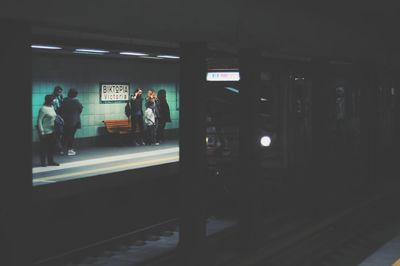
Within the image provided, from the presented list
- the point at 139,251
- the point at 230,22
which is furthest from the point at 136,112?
the point at 230,22

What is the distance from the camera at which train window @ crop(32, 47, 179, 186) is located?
15766mm

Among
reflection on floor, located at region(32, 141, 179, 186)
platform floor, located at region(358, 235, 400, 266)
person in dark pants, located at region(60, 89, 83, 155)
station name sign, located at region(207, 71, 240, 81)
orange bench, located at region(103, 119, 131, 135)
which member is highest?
station name sign, located at region(207, 71, 240, 81)

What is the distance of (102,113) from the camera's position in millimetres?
20500

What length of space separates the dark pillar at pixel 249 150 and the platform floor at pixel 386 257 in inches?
52.0

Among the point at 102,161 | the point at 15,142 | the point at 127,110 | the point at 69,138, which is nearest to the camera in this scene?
the point at 15,142

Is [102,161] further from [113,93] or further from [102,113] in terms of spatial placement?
[113,93]

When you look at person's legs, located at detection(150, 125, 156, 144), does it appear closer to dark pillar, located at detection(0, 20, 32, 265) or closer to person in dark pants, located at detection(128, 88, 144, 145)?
person in dark pants, located at detection(128, 88, 144, 145)

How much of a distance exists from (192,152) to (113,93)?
14150mm

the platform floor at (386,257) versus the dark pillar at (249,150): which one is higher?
the dark pillar at (249,150)

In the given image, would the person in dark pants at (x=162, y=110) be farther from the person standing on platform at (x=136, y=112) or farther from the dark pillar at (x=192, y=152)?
the dark pillar at (x=192, y=152)

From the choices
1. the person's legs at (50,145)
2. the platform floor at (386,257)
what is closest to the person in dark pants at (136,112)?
the person's legs at (50,145)

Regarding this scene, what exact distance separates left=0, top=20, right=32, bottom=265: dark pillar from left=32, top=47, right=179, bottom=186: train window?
9.79 m

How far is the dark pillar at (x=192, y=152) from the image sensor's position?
679 cm

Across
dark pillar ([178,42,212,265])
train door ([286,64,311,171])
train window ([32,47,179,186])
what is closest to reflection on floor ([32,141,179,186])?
train window ([32,47,179,186])
